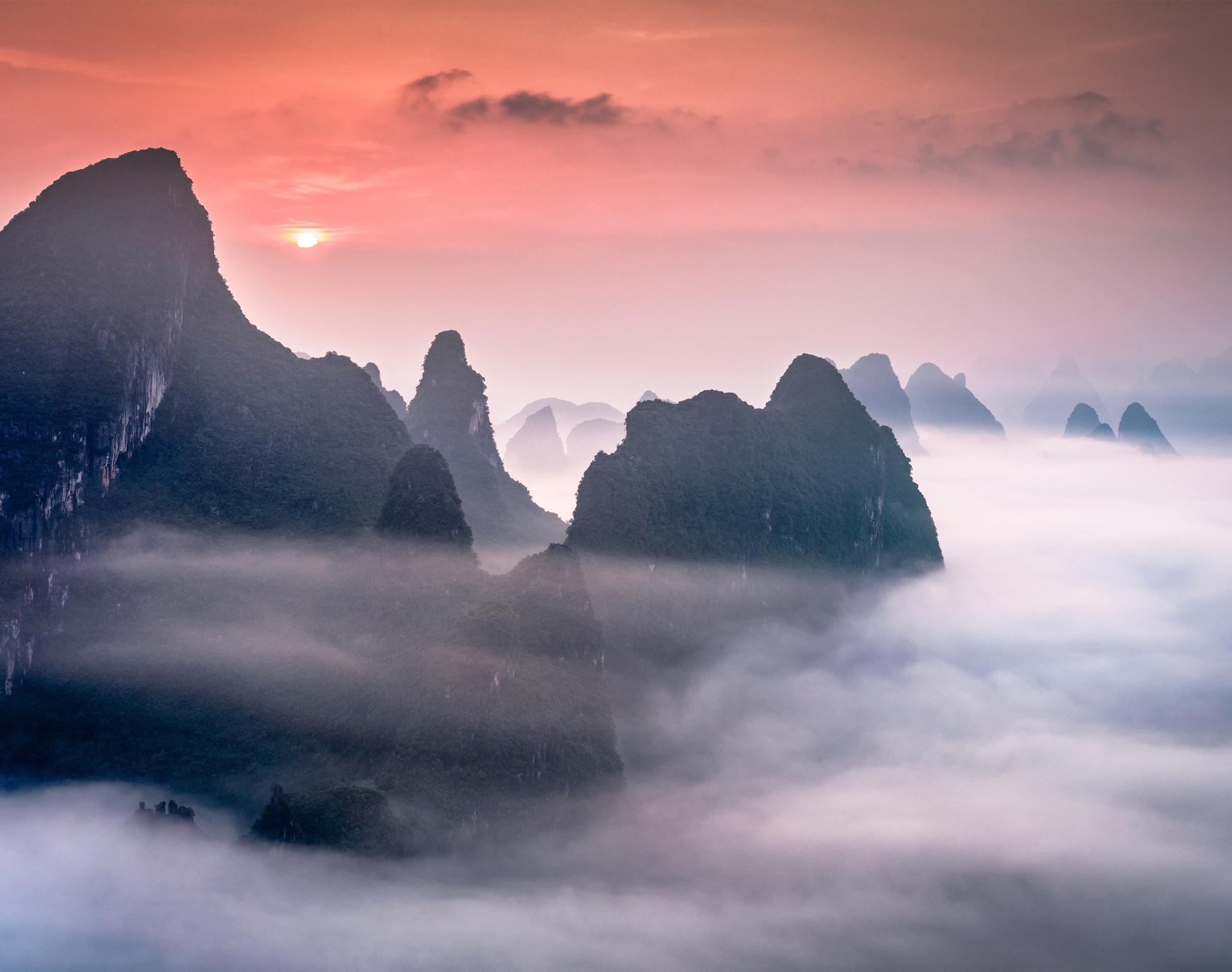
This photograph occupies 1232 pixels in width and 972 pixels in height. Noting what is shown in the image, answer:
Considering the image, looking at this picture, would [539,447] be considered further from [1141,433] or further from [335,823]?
[1141,433]

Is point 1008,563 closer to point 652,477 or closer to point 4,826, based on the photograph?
point 652,477

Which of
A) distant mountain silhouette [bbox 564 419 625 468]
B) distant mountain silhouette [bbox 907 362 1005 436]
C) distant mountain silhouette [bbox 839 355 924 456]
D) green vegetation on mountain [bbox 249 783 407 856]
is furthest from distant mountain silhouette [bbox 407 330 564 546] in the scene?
distant mountain silhouette [bbox 907 362 1005 436]

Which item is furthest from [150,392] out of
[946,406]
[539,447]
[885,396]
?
[946,406]

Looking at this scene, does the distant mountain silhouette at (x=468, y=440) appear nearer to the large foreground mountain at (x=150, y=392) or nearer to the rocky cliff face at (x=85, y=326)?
the large foreground mountain at (x=150, y=392)

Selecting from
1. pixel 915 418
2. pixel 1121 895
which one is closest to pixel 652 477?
pixel 1121 895

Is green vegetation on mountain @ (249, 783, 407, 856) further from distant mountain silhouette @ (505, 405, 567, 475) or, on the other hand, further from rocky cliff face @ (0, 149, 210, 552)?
distant mountain silhouette @ (505, 405, 567, 475)

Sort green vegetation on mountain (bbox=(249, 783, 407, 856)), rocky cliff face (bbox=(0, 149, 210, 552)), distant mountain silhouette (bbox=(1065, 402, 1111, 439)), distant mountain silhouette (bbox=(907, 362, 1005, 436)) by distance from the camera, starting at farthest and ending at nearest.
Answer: distant mountain silhouette (bbox=(1065, 402, 1111, 439)), distant mountain silhouette (bbox=(907, 362, 1005, 436)), rocky cliff face (bbox=(0, 149, 210, 552)), green vegetation on mountain (bbox=(249, 783, 407, 856))
